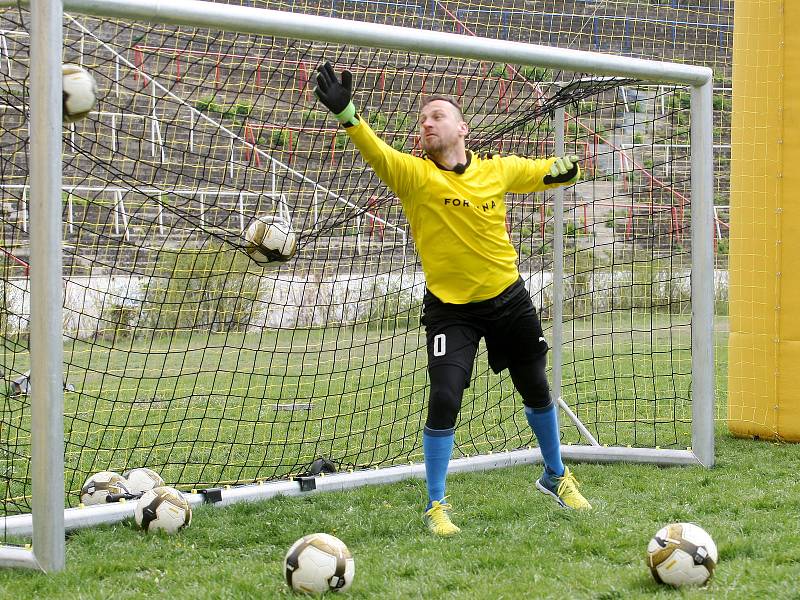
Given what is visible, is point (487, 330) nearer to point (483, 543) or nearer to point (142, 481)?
point (483, 543)

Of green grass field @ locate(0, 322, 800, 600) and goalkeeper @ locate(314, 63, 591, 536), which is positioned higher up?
goalkeeper @ locate(314, 63, 591, 536)

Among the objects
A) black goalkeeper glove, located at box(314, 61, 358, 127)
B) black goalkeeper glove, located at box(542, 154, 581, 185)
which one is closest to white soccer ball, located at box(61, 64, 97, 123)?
black goalkeeper glove, located at box(314, 61, 358, 127)

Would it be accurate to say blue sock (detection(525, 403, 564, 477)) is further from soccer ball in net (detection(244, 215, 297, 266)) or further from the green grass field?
soccer ball in net (detection(244, 215, 297, 266))

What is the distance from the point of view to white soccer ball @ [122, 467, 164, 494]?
17.0ft

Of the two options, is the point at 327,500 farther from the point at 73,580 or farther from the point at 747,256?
the point at 747,256

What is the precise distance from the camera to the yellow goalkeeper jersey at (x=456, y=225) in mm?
4820

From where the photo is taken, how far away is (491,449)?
6.79 metres

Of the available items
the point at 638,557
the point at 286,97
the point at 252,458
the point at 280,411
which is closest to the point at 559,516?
the point at 638,557

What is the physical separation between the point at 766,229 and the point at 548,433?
258 centimetres

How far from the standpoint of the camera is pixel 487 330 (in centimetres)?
497

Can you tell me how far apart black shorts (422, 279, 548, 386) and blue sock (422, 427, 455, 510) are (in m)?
0.30

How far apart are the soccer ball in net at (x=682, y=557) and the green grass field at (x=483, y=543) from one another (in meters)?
0.05

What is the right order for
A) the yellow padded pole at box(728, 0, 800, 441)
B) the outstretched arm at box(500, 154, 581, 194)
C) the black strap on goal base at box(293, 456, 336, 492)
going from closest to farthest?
the outstretched arm at box(500, 154, 581, 194)
the black strap on goal base at box(293, 456, 336, 492)
the yellow padded pole at box(728, 0, 800, 441)

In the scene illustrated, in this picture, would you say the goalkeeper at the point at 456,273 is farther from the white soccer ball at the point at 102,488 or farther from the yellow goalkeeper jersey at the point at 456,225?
the white soccer ball at the point at 102,488
